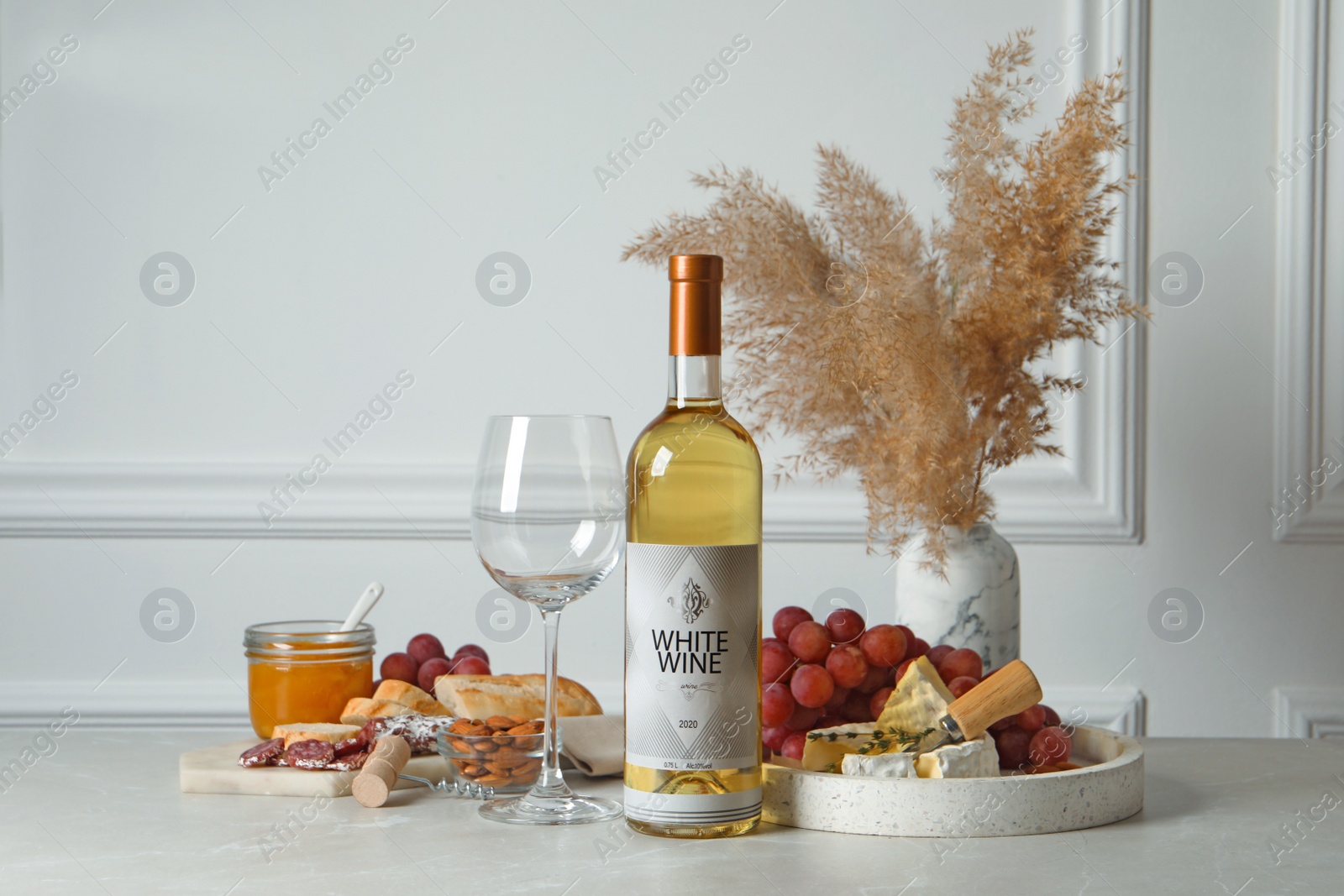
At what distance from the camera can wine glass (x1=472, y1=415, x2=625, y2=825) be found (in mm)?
754

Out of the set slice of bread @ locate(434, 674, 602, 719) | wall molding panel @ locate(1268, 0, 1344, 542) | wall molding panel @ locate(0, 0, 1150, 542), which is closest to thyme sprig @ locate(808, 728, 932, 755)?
slice of bread @ locate(434, 674, 602, 719)

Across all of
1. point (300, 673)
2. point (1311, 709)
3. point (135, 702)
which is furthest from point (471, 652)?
point (1311, 709)

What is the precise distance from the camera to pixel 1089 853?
757 mm

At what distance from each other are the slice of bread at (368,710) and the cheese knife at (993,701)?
44 cm

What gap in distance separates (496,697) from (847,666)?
1.03 ft

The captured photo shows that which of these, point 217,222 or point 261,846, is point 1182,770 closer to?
point 261,846

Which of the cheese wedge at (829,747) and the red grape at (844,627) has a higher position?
the red grape at (844,627)

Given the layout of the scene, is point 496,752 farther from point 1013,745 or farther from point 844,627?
point 1013,745

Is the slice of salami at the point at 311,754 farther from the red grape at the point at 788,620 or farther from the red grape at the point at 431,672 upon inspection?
the red grape at the point at 788,620

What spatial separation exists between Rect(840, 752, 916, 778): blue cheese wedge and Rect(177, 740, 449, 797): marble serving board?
12.8 inches

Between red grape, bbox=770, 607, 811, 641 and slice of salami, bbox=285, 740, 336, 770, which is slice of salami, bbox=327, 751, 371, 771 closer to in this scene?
slice of salami, bbox=285, 740, 336, 770

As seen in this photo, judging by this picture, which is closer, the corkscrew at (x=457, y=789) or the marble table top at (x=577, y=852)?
the marble table top at (x=577, y=852)

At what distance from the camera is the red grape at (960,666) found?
0.90m

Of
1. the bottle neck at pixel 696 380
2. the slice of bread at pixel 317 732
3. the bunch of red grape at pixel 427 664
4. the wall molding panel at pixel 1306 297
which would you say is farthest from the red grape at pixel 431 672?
the wall molding panel at pixel 1306 297
